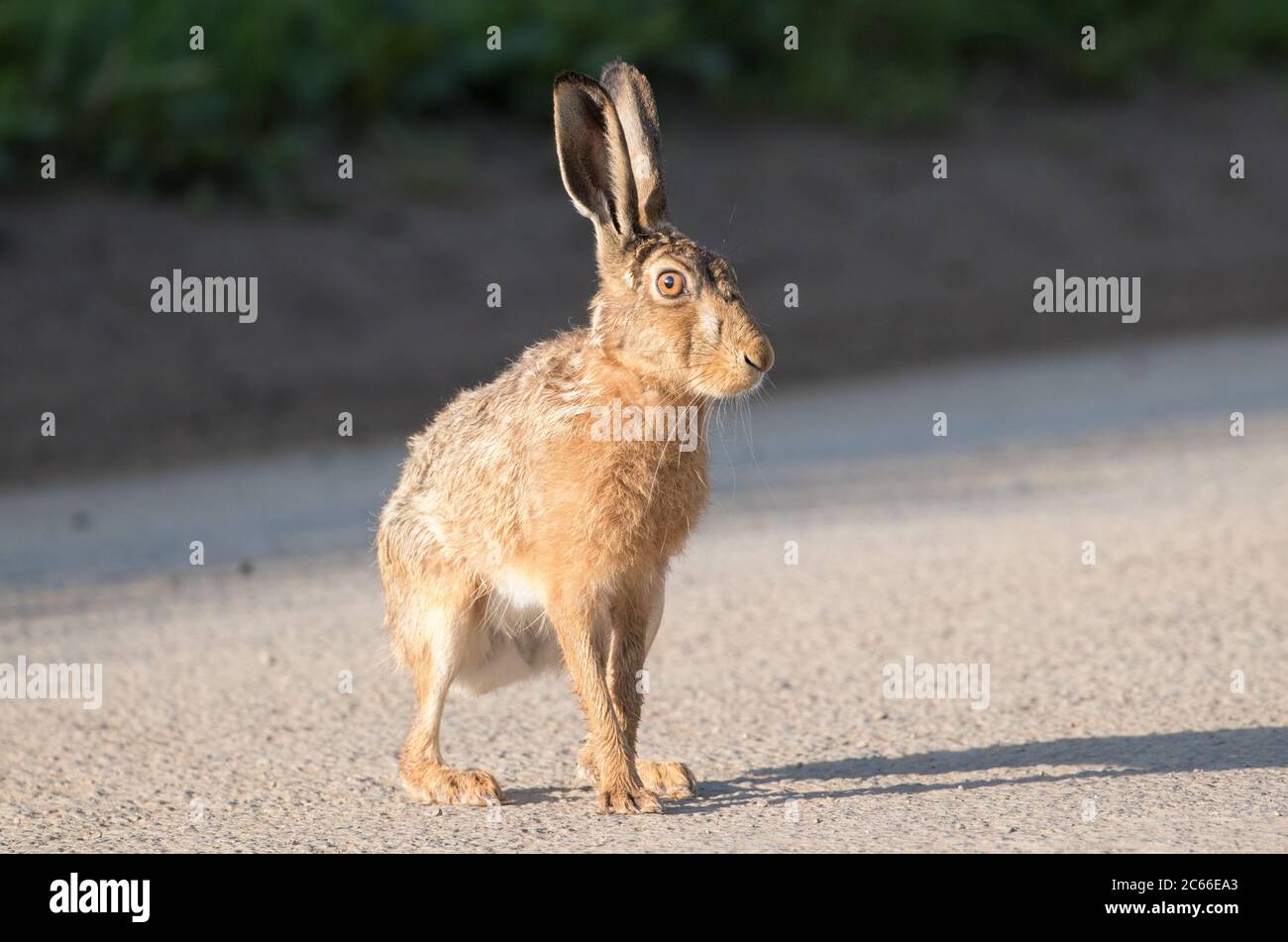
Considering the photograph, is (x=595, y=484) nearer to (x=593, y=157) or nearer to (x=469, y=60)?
(x=593, y=157)

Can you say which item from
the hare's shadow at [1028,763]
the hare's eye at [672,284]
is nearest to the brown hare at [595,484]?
the hare's eye at [672,284]

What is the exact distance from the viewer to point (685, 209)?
17797 millimetres

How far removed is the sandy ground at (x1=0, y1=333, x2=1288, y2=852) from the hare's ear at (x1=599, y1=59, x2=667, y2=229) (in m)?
0.79

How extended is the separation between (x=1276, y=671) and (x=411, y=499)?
3.40 metres

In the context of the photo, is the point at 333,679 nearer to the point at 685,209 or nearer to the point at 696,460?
the point at 696,460

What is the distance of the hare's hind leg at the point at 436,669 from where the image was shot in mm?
5898

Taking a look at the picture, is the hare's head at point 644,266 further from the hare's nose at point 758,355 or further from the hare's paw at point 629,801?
the hare's paw at point 629,801

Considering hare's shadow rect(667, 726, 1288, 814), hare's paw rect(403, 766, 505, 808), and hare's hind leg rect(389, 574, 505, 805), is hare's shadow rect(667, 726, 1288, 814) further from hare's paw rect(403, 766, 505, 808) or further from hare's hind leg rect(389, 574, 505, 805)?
hare's hind leg rect(389, 574, 505, 805)

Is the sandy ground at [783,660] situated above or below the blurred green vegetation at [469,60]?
below

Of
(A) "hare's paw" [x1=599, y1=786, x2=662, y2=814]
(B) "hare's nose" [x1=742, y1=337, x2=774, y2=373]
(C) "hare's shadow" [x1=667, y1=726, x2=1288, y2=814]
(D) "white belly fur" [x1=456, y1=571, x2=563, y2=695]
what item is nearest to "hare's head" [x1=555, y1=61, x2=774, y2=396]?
(B) "hare's nose" [x1=742, y1=337, x2=774, y2=373]

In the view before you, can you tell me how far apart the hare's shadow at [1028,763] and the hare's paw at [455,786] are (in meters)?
0.60

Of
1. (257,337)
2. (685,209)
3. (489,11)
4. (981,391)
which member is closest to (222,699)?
(257,337)

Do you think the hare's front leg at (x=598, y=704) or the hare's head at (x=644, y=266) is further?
the hare's front leg at (x=598, y=704)

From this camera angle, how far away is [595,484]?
5.55 meters
